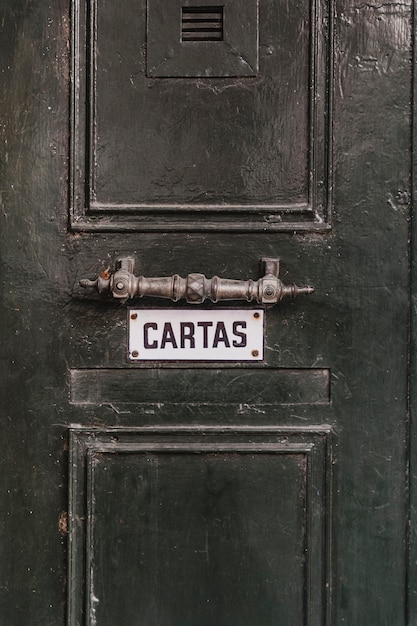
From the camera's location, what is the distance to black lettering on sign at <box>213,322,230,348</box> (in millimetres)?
1386

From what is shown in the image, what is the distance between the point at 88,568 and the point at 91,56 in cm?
107

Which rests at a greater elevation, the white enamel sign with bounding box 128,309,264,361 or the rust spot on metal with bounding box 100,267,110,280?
the rust spot on metal with bounding box 100,267,110,280

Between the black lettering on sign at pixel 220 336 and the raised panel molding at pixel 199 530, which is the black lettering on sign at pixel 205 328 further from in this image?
the raised panel molding at pixel 199 530

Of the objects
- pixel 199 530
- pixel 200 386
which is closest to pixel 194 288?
pixel 200 386

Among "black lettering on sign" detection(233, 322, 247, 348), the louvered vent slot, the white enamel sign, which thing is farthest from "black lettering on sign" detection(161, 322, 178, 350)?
the louvered vent slot

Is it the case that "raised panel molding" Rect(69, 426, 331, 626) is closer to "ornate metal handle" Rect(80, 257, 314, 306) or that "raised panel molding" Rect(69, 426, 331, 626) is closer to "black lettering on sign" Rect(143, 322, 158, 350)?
"black lettering on sign" Rect(143, 322, 158, 350)

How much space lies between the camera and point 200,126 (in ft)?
4.52

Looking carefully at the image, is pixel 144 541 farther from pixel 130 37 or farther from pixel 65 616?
pixel 130 37

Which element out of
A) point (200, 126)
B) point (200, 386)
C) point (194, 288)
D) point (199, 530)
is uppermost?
point (200, 126)

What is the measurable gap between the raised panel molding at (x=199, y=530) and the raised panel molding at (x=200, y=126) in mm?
464

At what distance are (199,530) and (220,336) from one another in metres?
0.41

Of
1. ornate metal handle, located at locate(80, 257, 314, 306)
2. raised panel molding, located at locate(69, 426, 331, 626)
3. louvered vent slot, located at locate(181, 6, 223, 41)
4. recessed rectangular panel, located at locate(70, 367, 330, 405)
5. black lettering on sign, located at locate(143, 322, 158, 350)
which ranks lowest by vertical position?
raised panel molding, located at locate(69, 426, 331, 626)

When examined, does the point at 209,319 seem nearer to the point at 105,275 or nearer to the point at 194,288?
the point at 194,288

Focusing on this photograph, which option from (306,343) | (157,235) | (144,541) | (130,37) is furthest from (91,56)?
(144,541)
